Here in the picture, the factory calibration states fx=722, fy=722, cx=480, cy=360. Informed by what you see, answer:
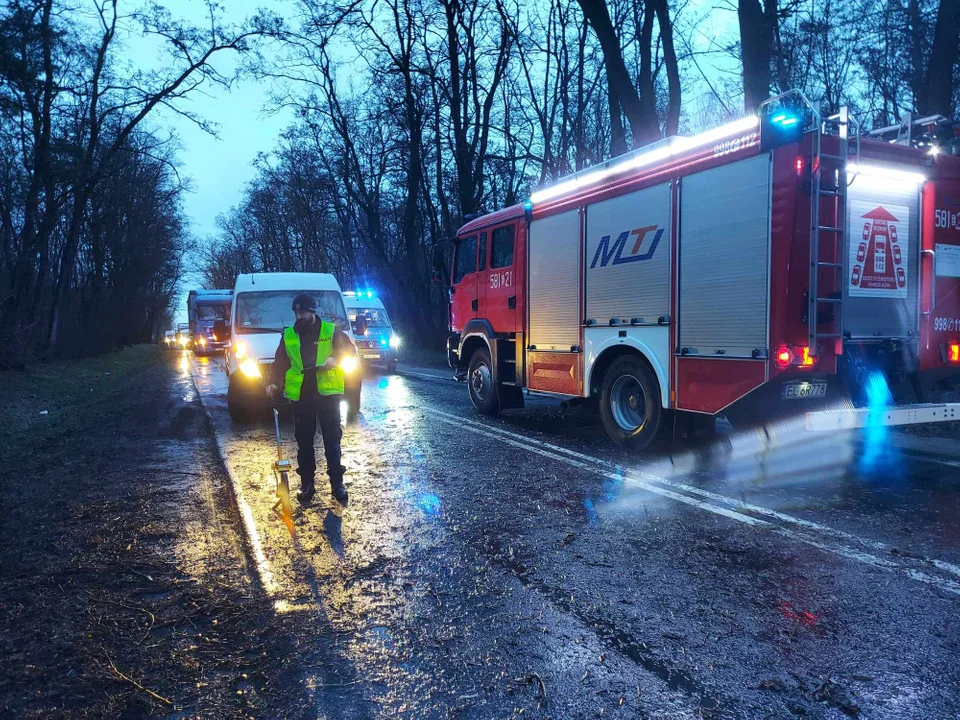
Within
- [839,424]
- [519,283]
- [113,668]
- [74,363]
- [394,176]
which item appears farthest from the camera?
[394,176]

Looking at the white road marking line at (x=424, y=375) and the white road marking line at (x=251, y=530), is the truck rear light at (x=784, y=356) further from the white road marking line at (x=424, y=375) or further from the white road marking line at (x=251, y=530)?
the white road marking line at (x=424, y=375)

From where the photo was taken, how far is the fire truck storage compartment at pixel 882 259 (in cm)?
660

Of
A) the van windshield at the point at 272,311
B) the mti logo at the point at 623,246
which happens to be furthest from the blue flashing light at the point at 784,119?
the van windshield at the point at 272,311

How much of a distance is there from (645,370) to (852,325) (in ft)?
7.17

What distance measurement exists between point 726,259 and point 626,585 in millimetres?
3966

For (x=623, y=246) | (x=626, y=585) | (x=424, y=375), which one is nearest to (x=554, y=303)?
(x=623, y=246)

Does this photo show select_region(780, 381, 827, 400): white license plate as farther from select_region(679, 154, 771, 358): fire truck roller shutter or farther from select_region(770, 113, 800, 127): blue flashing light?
select_region(770, 113, 800, 127): blue flashing light

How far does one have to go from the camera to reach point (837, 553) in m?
4.55

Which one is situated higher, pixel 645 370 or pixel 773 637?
pixel 645 370

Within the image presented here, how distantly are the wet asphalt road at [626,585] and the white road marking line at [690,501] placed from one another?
3 cm

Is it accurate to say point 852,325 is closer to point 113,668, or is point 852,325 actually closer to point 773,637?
point 773,637

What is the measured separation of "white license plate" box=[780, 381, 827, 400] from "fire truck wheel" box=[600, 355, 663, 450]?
1528mm

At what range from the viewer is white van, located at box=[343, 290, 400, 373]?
21688 millimetres

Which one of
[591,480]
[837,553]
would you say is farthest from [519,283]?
[837,553]
